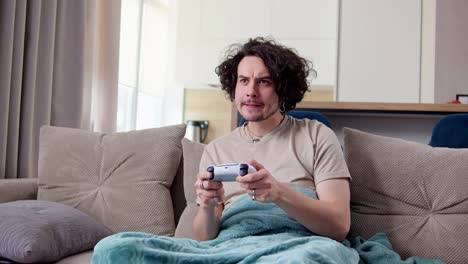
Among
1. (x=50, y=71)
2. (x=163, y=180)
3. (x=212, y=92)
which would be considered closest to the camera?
(x=163, y=180)

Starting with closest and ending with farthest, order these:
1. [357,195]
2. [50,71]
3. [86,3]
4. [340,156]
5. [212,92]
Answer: [340,156] → [357,195] → [50,71] → [86,3] → [212,92]

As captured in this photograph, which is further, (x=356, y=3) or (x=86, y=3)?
(x=356, y=3)

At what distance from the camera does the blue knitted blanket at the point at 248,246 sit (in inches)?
43.5

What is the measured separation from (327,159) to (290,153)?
0.36 ft

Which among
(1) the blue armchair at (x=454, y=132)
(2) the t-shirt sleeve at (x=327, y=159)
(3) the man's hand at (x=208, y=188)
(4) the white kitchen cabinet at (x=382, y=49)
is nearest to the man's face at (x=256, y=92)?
(2) the t-shirt sleeve at (x=327, y=159)

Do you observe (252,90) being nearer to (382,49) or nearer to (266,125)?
(266,125)

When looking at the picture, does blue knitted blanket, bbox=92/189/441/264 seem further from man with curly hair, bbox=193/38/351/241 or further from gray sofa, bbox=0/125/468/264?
gray sofa, bbox=0/125/468/264

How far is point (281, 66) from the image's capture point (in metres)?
1.57

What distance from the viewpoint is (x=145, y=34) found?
432cm

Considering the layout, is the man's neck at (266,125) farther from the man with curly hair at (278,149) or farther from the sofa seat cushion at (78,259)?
the sofa seat cushion at (78,259)

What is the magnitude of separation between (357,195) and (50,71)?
1655 mm

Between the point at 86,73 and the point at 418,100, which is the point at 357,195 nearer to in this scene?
the point at 86,73

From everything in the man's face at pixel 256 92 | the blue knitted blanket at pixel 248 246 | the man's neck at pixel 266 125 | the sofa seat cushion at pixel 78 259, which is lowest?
the sofa seat cushion at pixel 78 259

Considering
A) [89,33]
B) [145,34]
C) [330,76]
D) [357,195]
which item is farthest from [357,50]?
[357,195]
